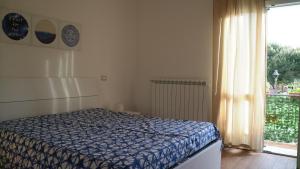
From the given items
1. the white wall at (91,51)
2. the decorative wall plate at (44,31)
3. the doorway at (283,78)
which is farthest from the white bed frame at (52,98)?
the doorway at (283,78)

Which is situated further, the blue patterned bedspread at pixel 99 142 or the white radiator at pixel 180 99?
the white radiator at pixel 180 99

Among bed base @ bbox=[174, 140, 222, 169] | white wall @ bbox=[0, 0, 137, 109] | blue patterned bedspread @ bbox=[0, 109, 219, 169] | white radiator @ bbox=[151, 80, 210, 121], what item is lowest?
bed base @ bbox=[174, 140, 222, 169]

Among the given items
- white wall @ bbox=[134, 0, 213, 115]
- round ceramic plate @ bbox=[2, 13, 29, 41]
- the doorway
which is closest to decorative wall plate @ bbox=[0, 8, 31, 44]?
round ceramic plate @ bbox=[2, 13, 29, 41]

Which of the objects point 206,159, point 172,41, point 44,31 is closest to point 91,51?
point 44,31

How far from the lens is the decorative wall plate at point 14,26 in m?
2.84

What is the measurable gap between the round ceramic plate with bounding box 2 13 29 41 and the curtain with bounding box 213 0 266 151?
258 centimetres

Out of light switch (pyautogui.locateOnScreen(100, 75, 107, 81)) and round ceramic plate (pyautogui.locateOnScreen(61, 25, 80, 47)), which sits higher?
round ceramic plate (pyautogui.locateOnScreen(61, 25, 80, 47))

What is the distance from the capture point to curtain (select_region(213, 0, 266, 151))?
3488mm

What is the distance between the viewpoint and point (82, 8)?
372 cm

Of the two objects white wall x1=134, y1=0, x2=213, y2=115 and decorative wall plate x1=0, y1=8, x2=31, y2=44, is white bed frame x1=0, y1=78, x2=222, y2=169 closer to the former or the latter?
decorative wall plate x1=0, y1=8, x2=31, y2=44

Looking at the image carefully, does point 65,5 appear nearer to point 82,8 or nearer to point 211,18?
point 82,8

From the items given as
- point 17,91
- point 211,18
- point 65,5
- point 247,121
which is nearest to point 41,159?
point 17,91

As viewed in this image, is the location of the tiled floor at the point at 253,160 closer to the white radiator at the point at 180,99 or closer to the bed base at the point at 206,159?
the bed base at the point at 206,159

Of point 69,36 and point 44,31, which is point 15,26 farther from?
point 69,36
